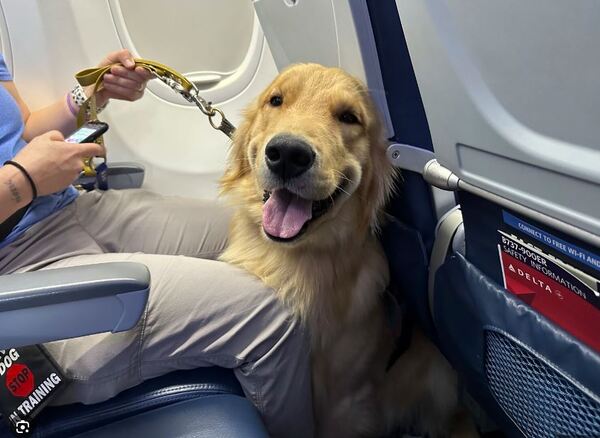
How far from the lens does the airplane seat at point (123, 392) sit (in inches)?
27.4

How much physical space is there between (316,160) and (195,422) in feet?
1.58

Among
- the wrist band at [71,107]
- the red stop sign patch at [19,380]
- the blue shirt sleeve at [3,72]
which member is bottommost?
the red stop sign patch at [19,380]

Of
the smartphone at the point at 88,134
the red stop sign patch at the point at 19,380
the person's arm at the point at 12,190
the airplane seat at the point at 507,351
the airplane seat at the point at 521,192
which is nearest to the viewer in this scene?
the airplane seat at the point at 521,192

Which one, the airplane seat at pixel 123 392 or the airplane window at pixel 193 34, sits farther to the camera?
the airplane window at pixel 193 34

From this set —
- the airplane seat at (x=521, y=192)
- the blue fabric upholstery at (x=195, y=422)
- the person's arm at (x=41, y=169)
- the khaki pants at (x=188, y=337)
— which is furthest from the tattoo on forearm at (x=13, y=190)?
the airplane seat at (x=521, y=192)

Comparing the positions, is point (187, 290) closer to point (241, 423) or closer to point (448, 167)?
point (241, 423)

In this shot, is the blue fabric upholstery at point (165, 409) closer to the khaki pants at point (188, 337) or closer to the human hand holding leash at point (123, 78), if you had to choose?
the khaki pants at point (188, 337)

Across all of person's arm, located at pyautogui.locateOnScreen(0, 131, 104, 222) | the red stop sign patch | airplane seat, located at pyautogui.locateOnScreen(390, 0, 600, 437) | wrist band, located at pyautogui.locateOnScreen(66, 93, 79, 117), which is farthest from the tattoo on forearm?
airplane seat, located at pyautogui.locateOnScreen(390, 0, 600, 437)

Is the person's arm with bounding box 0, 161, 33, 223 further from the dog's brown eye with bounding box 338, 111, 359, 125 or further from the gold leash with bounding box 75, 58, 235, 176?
the dog's brown eye with bounding box 338, 111, 359, 125

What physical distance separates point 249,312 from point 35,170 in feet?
1.50

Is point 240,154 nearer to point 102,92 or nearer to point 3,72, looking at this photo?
point 102,92

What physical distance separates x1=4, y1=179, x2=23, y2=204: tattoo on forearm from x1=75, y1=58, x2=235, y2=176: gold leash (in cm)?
37

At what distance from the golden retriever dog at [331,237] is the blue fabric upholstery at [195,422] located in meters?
0.23

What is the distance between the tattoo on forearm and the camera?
2.93 feet
